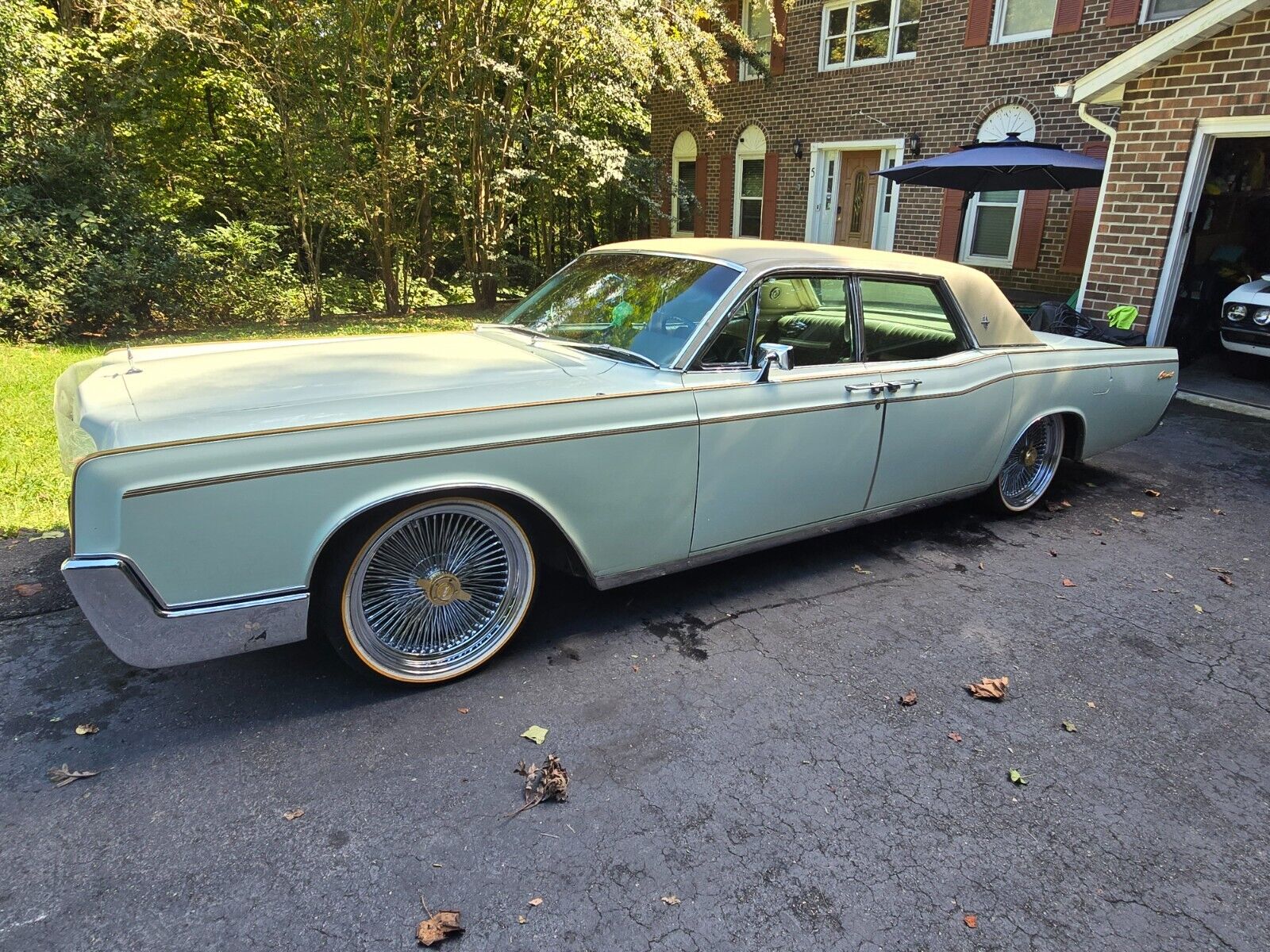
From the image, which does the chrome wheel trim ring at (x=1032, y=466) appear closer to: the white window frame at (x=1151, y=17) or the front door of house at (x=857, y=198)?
the white window frame at (x=1151, y=17)

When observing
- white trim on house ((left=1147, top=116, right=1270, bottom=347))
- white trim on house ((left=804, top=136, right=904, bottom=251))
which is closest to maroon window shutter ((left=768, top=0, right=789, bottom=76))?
white trim on house ((left=804, top=136, right=904, bottom=251))

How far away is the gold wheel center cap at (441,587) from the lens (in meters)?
2.92

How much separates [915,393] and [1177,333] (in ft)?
23.5

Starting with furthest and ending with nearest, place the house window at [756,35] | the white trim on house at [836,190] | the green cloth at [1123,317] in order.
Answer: the house window at [756,35] → the white trim on house at [836,190] → the green cloth at [1123,317]

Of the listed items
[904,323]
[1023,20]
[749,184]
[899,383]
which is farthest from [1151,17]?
[899,383]

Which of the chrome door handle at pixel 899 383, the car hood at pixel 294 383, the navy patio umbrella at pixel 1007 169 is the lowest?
the chrome door handle at pixel 899 383

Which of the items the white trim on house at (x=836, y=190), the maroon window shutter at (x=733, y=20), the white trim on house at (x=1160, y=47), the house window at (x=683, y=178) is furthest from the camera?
the house window at (x=683, y=178)

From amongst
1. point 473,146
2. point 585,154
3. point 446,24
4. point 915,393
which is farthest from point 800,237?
point 915,393

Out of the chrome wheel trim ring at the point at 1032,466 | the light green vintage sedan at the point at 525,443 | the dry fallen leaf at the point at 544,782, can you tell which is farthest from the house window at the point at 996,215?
the dry fallen leaf at the point at 544,782

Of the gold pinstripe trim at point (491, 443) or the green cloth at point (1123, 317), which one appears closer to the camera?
the gold pinstripe trim at point (491, 443)

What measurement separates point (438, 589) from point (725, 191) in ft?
49.2

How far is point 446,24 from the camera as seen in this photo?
11547 millimetres

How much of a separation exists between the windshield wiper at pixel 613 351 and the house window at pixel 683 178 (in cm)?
1403

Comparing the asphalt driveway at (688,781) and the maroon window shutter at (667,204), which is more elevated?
the maroon window shutter at (667,204)
